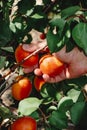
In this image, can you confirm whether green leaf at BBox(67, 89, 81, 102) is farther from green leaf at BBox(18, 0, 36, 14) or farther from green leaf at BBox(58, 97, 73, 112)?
green leaf at BBox(18, 0, 36, 14)

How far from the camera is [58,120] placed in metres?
1.36

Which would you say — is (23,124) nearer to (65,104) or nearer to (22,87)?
(65,104)

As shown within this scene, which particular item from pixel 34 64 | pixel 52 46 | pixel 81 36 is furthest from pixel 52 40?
pixel 34 64

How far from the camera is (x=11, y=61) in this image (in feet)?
5.87

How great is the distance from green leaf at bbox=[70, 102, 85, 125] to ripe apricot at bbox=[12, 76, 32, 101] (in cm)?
35

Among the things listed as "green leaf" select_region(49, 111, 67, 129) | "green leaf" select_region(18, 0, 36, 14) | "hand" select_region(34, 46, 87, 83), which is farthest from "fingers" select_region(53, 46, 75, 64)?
"green leaf" select_region(18, 0, 36, 14)

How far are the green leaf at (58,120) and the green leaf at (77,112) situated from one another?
0.13 ft

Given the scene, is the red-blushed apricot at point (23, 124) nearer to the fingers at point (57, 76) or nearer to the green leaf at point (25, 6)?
the fingers at point (57, 76)

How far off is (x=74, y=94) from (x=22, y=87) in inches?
10.2

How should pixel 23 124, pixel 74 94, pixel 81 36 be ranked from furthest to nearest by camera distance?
1. pixel 74 94
2. pixel 23 124
3. pixel 81 36

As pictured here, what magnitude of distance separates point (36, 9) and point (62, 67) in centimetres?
40

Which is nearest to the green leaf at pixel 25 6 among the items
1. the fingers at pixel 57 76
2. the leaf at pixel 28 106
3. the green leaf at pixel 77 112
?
the fingers at pixel 57 76

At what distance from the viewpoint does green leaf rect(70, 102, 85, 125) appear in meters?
1.36

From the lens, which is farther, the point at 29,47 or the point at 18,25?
the point at 18,25
